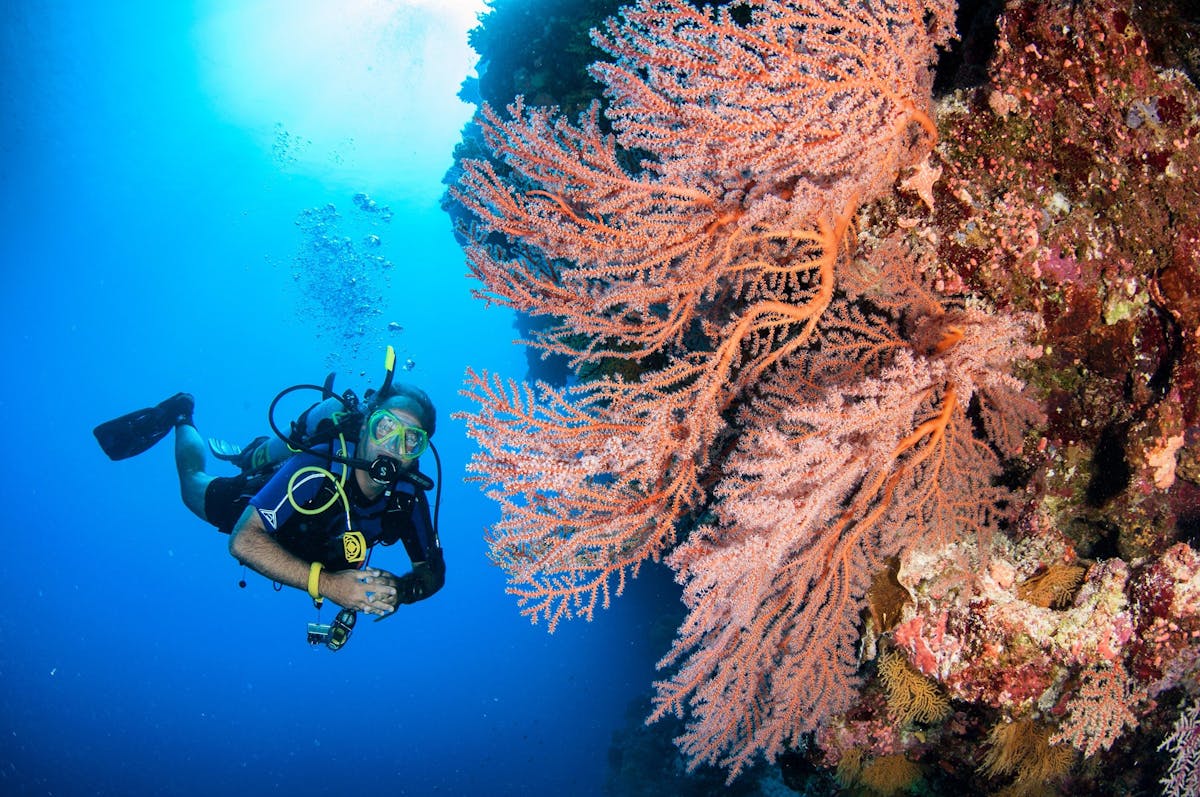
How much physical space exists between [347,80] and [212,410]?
4993 centimetres

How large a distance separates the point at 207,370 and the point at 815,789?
92735 millimetres

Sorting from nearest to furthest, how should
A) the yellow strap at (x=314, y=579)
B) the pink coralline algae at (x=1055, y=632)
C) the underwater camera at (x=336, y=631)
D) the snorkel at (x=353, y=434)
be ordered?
the pink coralline algae at (x=1055, y=632) < the yellow strap at (x=314, y=579) < the snorkel at (x=353, y=434) < the underwater camera at (x=336, y=631)

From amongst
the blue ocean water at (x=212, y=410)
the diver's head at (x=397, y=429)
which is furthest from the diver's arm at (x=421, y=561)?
the blue ocean water at (x=212, y=410)

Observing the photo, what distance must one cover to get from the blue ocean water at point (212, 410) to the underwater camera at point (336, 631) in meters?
13.5

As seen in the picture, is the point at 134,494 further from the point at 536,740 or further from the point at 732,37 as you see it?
the point at 732,37

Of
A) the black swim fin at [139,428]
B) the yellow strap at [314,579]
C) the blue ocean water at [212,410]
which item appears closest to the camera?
the yellow strap at [314,579]

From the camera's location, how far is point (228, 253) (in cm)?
7000

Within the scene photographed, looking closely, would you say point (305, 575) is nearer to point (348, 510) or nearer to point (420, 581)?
point (348, 510)

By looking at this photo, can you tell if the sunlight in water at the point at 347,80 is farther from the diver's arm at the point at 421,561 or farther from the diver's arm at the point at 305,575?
the diver's arm at the point at 305,575

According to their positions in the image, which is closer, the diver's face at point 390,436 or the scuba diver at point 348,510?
the scuba diver at point 348,510

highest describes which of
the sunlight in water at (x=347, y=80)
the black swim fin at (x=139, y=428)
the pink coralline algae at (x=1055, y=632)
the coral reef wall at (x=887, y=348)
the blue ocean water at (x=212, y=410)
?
the sunlight in water at (x=347, y=80)

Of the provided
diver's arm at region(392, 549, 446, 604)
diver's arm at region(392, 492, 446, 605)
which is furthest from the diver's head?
diver's arm at region(392, 549, 446, 604)

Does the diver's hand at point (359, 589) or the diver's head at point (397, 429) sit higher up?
the diver's head at point (397, 429)

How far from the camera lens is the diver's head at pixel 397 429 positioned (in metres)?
4.80
